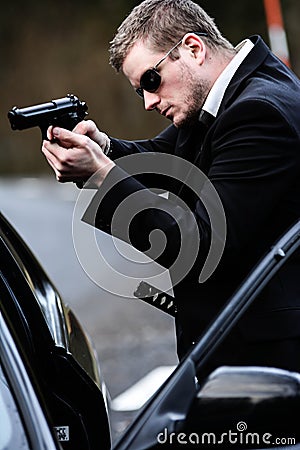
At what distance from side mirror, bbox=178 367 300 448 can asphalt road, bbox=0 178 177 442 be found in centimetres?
143

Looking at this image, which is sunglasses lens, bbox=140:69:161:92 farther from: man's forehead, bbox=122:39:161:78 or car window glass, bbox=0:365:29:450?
car window glass, bbox=0:365:29:450

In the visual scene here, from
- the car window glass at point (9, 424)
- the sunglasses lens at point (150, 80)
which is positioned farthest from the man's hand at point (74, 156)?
the car window glass at point (9, 424)

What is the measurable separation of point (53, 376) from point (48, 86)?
52.5 ft

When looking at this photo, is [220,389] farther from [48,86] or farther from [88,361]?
[48,86]

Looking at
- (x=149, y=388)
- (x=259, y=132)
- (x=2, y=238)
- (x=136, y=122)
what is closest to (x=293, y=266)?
(x=259, y=132)

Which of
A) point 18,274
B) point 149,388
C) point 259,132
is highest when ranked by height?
point 259,132

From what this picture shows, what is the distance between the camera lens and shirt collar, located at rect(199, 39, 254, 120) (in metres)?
2.93

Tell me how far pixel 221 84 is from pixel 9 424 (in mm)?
1229

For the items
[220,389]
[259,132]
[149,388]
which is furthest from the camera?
[149,388]

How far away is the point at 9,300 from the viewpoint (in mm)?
2764

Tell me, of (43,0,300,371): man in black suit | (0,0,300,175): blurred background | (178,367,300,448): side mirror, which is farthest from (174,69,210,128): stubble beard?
(0,0,300,175): blurred background

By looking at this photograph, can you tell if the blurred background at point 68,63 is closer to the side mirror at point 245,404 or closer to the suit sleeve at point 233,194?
the suit sleeve at point 233,194

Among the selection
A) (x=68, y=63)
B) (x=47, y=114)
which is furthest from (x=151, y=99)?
(x=68, y=63)

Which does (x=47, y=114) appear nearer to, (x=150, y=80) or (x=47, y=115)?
(x=47, y=115)
